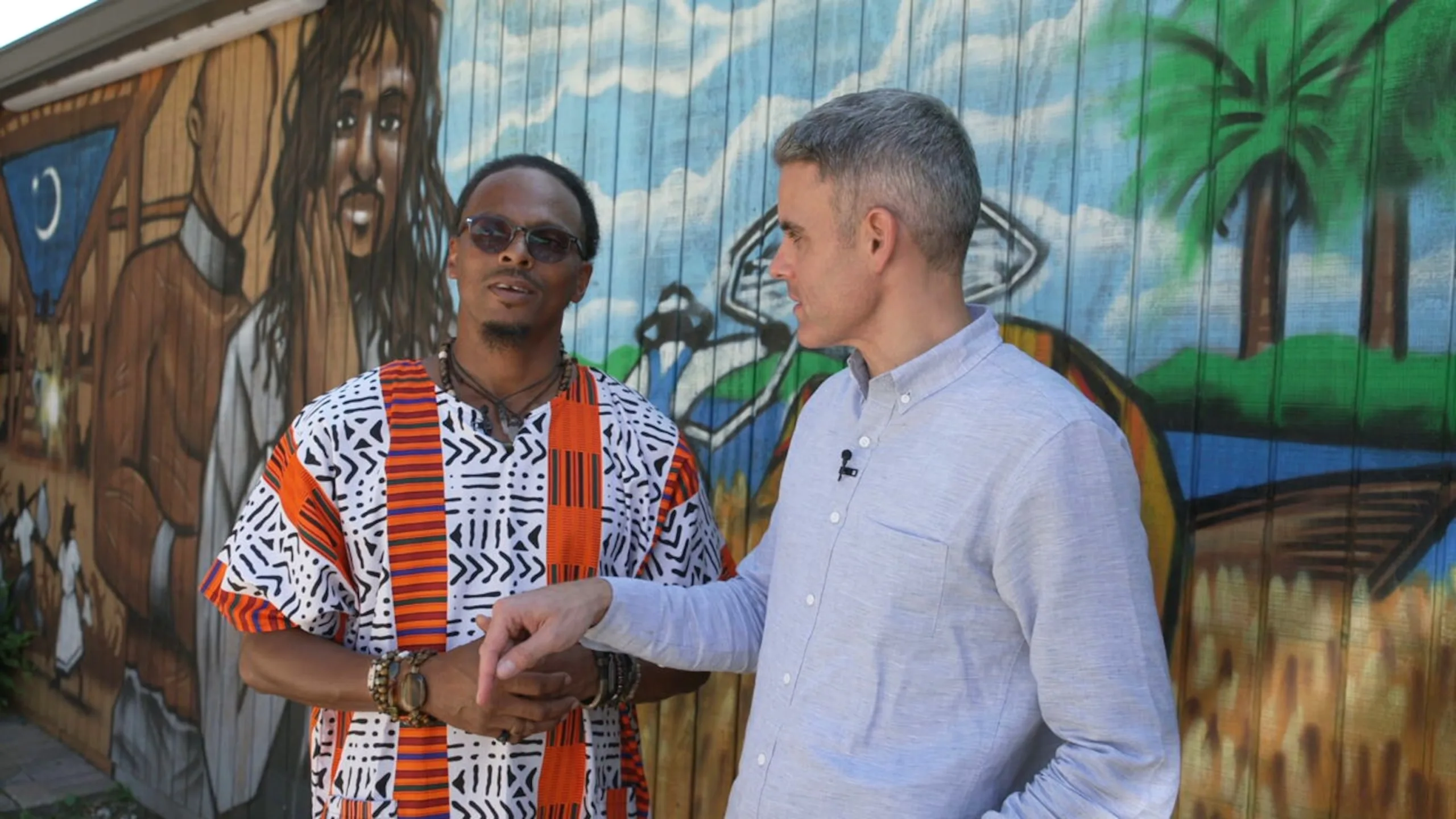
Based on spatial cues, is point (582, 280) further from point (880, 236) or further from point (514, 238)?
point (880, 236)

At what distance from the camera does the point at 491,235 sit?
2201 mm

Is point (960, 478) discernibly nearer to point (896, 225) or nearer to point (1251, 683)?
point (896, 225)

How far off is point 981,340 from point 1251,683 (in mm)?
905

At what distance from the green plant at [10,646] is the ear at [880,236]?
22.2 ft

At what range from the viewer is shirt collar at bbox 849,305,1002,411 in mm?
1582

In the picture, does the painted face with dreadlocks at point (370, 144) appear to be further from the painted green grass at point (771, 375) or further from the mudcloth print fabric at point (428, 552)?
the mudcloth print fabric at point (428, 552)

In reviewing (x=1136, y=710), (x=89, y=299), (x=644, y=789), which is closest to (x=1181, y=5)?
(x=1136, y=710)

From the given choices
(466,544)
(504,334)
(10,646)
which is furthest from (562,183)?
(10,646)

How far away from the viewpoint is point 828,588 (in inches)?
63.7

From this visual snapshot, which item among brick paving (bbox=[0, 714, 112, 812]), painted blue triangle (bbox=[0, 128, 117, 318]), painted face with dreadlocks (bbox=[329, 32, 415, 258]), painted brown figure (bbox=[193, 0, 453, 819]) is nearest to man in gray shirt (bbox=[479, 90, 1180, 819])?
painted brown figure (bbox=[193, 0, 453, 819])

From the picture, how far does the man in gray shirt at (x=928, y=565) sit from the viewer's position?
140 centimetres

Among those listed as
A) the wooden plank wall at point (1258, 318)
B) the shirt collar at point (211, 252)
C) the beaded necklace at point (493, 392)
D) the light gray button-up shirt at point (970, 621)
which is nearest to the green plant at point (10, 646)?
the shirt collar at point (211, 252)

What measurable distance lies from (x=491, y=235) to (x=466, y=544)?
55cm

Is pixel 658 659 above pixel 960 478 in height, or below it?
below
